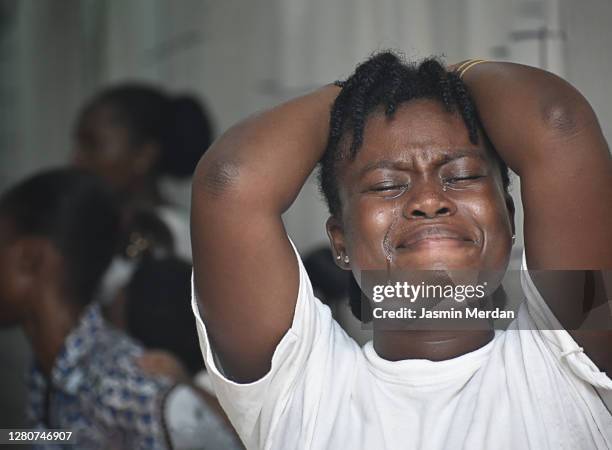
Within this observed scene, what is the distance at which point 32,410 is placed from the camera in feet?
8.65

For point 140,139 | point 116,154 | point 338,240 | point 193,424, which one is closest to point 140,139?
point 140,139

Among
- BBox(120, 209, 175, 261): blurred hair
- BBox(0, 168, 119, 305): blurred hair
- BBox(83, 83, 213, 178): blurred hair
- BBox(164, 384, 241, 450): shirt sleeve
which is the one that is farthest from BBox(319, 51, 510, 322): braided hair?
BBox(83, 83, 213, 178): blurred hair

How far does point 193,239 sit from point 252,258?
0.12m

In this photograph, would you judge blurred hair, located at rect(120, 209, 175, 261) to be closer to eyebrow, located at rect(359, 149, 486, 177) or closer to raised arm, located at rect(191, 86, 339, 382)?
raised arm, located at rect(191, 86, 339, 382)

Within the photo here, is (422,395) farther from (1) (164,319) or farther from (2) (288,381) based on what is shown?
(1) (164,319)

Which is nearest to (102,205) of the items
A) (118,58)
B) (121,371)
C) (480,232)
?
(121,371)

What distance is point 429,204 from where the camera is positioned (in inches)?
64.2

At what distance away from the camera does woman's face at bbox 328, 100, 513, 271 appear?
1.62 meters

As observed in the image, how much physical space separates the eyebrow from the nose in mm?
44

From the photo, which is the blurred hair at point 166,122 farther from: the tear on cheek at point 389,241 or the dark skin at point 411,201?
the tear on cheek at point 389,241

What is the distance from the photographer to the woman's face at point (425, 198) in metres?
1.62

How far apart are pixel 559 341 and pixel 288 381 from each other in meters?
0.44

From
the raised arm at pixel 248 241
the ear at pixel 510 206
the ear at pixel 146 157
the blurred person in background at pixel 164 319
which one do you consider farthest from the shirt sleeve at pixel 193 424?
the ear at pixel 146 157

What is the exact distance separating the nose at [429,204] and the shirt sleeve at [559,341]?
0.49ft
